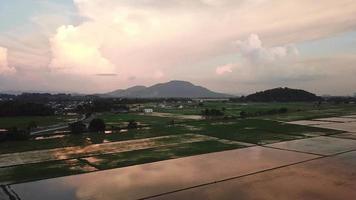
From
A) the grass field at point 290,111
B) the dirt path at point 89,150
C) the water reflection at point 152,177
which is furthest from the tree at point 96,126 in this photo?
the grass field at point 290,111

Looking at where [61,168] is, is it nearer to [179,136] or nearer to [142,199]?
[142,199]

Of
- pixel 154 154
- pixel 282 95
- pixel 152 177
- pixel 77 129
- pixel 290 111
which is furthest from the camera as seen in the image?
pixel 282 95

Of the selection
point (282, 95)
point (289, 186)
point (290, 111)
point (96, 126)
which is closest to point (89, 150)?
point (96, 126)

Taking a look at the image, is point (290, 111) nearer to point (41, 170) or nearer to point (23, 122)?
point (23, 122)

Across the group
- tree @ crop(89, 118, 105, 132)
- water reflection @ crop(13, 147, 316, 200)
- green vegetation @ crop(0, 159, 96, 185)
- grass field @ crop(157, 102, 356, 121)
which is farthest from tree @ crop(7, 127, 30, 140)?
grass field @ crop(157, 102, 356, 121)

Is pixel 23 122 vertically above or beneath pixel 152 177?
above
